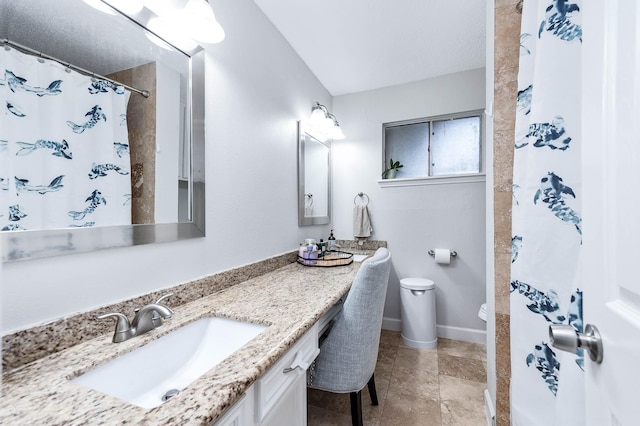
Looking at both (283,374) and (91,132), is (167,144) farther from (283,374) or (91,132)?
(283,374)

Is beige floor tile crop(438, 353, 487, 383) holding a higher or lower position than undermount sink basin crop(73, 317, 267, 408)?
lower

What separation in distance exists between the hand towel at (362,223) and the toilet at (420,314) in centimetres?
63

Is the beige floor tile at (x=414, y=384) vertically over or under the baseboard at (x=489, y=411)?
under

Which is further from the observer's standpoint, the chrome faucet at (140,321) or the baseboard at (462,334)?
the baseboard at (462,334)

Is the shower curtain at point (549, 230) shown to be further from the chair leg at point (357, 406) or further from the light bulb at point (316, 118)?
the light bulb at point (316, 118)

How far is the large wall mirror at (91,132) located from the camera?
25.7 inches

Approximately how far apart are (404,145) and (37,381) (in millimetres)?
2812

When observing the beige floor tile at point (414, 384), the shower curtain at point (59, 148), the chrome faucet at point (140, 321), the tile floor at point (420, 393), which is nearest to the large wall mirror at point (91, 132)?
the shower curtain at point (59, 148)

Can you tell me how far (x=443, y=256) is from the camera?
2332mm

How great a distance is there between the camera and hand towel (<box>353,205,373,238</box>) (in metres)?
2.61

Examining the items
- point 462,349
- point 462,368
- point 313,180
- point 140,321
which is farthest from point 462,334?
point 140,321

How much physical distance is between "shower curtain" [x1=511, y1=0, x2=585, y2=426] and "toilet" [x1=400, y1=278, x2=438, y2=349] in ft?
5.04

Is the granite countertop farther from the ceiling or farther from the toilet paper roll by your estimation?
the ceiling

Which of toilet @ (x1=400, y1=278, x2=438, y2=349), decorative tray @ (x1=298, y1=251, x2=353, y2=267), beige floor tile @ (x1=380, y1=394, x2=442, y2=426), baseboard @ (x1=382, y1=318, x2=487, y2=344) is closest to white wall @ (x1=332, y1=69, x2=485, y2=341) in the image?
baseboard @ (x1=382, y1=318, x2=487, y2=344)
